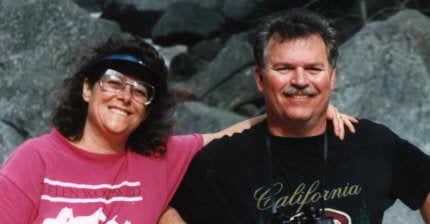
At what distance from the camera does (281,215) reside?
273cm

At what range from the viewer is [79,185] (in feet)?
9.26

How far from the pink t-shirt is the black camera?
61 cm

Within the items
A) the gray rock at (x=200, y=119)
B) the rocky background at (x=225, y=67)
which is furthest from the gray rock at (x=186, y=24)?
the gray rock at (x=200, y=119)

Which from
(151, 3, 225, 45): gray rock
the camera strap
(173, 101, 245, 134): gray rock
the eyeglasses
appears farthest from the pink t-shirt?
(151, 3, 225, 45): gray rock

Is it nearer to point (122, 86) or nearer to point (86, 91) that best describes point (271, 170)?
point (122, 86)

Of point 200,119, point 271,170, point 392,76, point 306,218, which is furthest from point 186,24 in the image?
point 306,218

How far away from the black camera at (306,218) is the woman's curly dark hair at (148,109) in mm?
775

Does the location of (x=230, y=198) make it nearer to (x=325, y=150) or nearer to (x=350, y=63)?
(x=325, y=150)

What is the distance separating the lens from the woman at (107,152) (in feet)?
8.93

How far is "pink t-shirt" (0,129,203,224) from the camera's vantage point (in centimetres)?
267

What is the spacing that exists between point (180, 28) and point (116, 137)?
30.5 ft

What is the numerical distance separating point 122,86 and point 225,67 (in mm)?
5698

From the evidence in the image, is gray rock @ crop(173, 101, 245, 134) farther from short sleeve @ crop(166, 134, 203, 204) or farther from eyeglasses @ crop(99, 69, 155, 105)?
eyeglasses @ crop(99, 69, 155, 105)

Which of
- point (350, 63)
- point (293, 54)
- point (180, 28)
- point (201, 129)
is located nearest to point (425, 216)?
point (293, 54)
